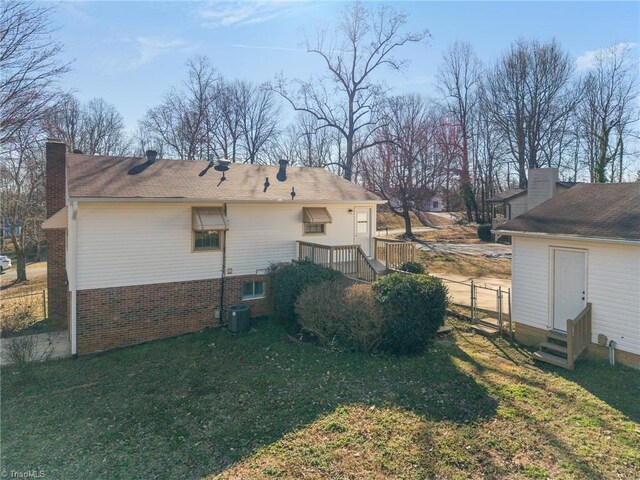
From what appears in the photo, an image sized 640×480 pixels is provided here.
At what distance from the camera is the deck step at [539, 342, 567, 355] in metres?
8.46

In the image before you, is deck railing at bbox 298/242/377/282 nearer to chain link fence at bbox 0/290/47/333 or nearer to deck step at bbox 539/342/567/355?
deck step at bbox 539/342/567/355

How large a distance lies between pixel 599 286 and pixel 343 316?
5732mm

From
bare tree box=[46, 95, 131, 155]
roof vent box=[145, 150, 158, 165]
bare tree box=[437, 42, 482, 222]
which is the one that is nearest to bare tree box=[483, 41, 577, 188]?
bare tree box=[437, 42, 482, 222]

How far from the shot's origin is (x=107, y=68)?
1511 cm

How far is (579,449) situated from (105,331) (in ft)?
35.8

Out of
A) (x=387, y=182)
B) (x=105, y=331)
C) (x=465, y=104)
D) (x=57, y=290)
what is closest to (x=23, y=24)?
(x=57, y=290)

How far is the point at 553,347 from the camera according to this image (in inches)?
341

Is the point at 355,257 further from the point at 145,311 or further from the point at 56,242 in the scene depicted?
the point at 56,242

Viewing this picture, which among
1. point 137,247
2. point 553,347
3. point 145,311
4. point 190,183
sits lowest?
point 553,347

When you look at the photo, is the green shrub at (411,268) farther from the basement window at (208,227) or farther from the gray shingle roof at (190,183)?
the basement window at (208,227)

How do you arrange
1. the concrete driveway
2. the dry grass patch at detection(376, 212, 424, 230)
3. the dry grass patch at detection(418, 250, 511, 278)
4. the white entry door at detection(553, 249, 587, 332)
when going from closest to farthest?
the white entry door at detection(553, 249, 587, 332) < the dry grass patch at detection(418, 250, 511, 278) < the concrete driveway < the dry grass patch at detection(376, 212, 424, 230)

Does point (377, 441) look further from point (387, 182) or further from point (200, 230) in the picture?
point (387, 182)

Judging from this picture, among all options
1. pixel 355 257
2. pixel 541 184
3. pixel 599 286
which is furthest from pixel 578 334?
pixel 541 184

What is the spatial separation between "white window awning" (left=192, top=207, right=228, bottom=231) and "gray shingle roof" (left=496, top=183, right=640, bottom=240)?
26.5 ft
